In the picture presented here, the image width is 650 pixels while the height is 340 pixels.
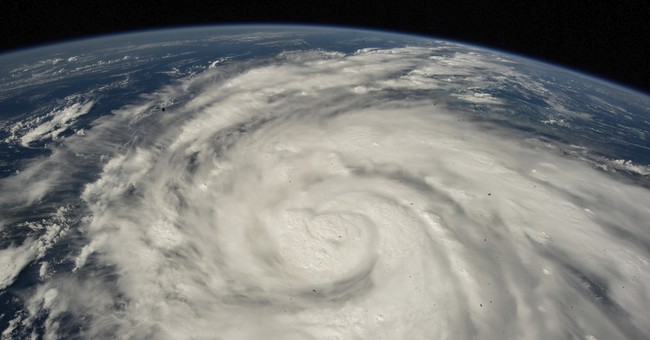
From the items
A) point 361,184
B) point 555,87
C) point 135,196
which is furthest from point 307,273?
point 555,87

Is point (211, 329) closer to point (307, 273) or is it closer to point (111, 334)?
point (111, 334)

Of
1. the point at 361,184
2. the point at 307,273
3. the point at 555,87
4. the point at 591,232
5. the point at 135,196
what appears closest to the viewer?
the point at 307,273

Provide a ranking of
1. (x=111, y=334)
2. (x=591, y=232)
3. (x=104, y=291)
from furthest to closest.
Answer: (x=591, y=232), (x=104, y=291), (x=111, y=334)

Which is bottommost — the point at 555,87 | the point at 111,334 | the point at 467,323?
the point at 111,334

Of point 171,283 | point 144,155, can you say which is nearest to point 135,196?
point 144,155

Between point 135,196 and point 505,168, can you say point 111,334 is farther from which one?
point 505,168

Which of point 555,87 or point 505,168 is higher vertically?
point 555,87

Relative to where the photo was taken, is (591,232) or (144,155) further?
(144,155)
